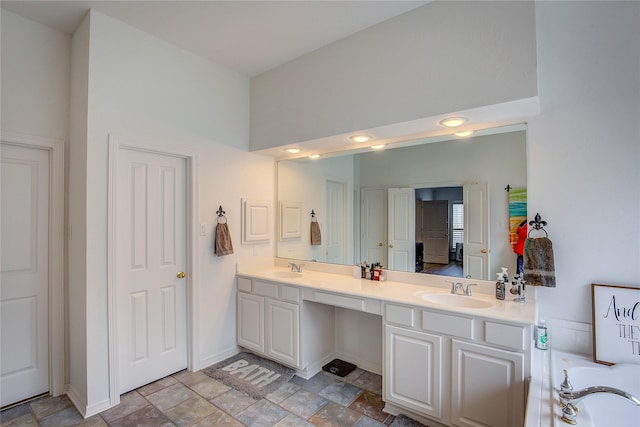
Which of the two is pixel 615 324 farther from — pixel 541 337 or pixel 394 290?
pixel 394 290

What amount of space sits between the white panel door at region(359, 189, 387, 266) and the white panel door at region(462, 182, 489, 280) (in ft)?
2.33

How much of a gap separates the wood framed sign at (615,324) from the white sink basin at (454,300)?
2.03ft

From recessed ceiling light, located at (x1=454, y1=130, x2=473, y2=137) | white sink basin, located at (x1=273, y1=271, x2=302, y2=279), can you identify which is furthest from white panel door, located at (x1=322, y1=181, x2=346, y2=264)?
recessed ceiling light, located at (x1=454, y1=130, x2=473, y2=137)

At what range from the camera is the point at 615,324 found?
1836 millimetres

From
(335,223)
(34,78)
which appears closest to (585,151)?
(335,223)

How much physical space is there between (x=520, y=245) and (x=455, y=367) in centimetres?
96

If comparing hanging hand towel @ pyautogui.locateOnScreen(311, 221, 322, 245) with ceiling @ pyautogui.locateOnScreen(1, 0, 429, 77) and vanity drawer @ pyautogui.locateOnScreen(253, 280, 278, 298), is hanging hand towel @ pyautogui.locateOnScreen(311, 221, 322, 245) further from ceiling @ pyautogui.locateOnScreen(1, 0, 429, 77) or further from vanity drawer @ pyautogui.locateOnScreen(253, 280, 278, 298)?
ceiling @ pyautogui.locateOnScreen(1, 0, 429, 77)

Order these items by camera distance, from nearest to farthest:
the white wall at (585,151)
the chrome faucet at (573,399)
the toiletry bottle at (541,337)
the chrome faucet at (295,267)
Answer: the chrome faucet at (573,399)
the white wall at (585,151)
the toiletry bottle at (541,337)
the chrome faucet at (295,267)

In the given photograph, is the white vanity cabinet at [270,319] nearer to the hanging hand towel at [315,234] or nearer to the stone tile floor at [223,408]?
the stone tile floor at [223,408]

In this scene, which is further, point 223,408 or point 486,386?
point 223,408

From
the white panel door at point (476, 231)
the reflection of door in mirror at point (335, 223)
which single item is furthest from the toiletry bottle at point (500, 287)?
the reflection of door in mirror at point (335, 223)

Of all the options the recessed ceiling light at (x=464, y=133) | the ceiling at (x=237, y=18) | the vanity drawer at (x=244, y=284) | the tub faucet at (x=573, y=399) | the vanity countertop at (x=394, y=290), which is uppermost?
the ceiling at (x=237, y=18)

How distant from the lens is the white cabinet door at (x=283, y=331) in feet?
8.95

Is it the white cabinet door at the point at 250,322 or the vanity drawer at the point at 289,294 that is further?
the white cabinet door at the point at 250,322
